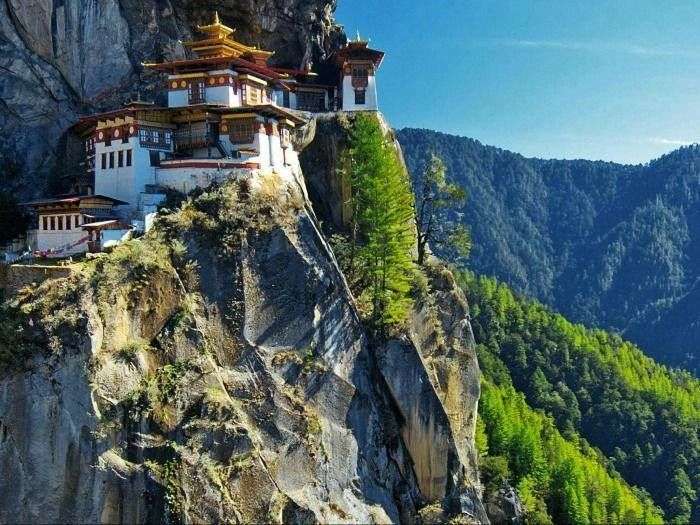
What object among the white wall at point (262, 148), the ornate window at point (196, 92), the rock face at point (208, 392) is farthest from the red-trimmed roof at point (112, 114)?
the rock face at point (208, 392)

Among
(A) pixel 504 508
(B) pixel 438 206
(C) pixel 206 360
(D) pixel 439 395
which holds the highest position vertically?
(B) pixel 438 206

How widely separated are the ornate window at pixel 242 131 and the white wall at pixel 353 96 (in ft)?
49.3

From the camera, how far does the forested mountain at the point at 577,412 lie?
77.6 m

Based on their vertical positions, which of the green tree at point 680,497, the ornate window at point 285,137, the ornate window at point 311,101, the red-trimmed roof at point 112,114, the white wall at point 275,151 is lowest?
the green tree at point 680,497

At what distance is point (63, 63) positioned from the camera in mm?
60500

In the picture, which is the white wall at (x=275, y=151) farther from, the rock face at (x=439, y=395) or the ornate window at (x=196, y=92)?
the rock face at (x=439, y=395)

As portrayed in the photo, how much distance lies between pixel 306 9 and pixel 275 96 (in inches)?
467

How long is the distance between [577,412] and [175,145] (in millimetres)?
86221

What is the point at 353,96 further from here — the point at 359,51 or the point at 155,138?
the point at 155,138

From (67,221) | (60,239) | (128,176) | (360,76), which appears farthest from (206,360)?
(360,76)

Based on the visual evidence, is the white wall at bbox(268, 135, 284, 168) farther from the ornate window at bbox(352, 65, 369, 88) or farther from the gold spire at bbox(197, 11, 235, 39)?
the ornate window at bbox(352, 65, 369, 88)

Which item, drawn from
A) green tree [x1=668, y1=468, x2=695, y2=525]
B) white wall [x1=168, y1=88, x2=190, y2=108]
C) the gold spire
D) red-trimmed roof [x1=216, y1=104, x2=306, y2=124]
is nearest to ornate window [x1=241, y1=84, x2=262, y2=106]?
red-trimmed roof [x1=216, y1=104, x2=306, y2=124]

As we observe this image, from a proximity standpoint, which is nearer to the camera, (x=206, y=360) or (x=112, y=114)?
(x=206, y=360)

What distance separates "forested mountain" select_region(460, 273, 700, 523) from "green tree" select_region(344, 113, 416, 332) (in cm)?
2956
